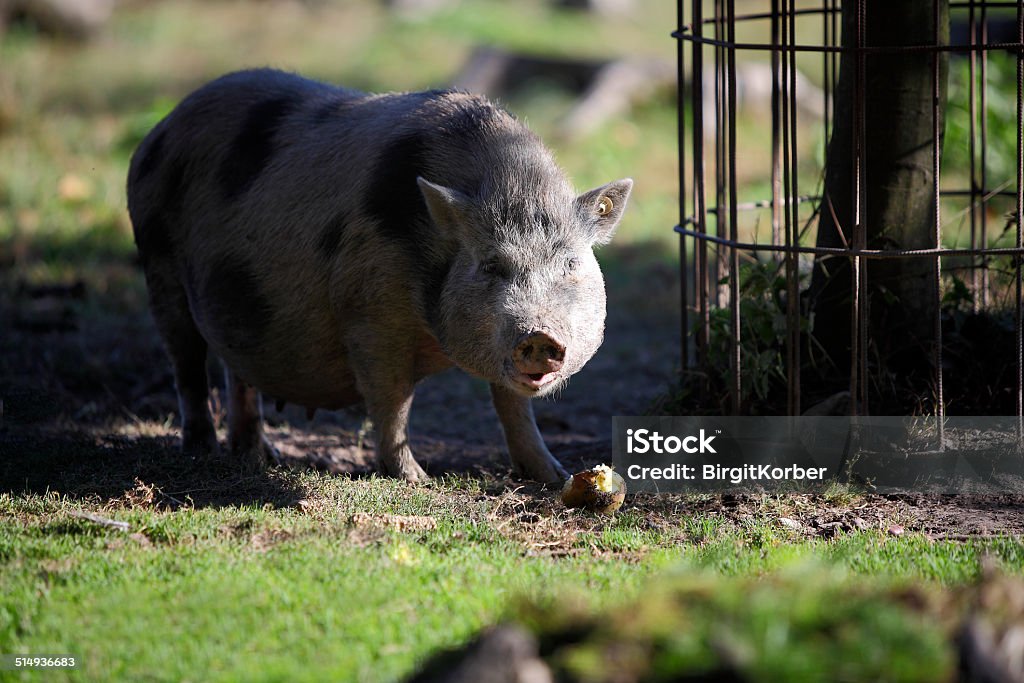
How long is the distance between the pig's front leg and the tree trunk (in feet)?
5.28

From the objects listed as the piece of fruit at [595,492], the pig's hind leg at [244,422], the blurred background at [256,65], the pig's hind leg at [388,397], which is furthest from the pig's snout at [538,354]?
the blurred background at [256,65]

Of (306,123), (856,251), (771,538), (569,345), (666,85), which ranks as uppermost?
(666,85)

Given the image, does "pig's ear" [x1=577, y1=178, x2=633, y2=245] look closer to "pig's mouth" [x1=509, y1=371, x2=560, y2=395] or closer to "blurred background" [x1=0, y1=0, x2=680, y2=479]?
"pig's mouth" [x1=509, y1=371, x2=560, y2=395]

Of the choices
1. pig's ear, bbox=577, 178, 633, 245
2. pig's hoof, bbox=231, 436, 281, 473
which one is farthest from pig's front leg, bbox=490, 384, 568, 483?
pig's hoof, bbox=231, 436, 281, 473

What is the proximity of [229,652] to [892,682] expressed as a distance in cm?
196

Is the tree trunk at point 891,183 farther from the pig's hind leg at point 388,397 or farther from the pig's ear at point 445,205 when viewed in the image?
the pig's hind leg at point 388,397

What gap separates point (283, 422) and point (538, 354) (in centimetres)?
319

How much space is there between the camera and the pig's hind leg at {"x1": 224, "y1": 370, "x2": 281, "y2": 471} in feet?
22.1

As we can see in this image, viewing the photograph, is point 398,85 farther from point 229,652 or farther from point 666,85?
point 229,652

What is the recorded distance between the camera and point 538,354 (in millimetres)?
4898

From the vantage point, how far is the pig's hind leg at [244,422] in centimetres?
673

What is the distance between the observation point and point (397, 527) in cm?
482

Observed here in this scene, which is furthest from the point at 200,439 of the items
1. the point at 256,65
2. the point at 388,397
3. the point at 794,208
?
the point at 256,65

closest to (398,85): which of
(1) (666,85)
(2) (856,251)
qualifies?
(1) (666,85)
